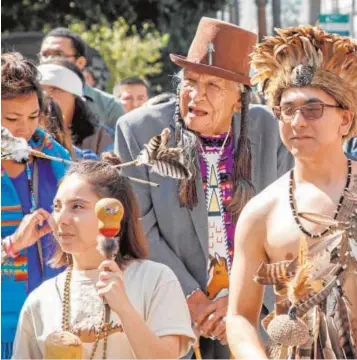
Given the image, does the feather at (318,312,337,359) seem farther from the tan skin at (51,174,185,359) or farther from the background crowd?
the background crowd

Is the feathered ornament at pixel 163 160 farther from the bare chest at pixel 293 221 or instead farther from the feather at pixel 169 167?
the bare chest at pixel 293 221

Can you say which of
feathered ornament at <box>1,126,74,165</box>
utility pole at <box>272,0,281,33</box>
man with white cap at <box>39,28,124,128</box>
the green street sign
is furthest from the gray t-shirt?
utility pole at <box>272,0,281,33</box>

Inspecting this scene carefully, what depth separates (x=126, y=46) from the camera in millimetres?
28609

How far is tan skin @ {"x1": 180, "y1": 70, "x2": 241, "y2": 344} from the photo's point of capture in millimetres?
6188

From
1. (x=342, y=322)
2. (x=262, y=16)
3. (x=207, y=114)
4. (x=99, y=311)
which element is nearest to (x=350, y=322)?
(x=342, y=322)

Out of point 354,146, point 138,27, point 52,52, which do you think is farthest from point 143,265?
point 138,27

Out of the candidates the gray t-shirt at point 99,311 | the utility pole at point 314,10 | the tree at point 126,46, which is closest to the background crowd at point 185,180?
the gray t-shirt at point 99,311

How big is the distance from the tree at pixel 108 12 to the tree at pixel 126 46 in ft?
0.96

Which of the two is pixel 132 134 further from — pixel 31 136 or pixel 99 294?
pixel 99 294

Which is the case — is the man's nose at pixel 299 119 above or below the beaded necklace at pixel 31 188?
above

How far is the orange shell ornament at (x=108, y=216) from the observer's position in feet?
14.9

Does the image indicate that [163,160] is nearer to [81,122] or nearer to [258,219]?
[258,219]

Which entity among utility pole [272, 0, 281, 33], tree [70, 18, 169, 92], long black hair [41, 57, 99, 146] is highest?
long black hair [41, 57, 99, 146]

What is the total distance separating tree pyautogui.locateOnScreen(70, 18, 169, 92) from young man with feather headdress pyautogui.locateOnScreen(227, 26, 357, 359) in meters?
21.8
